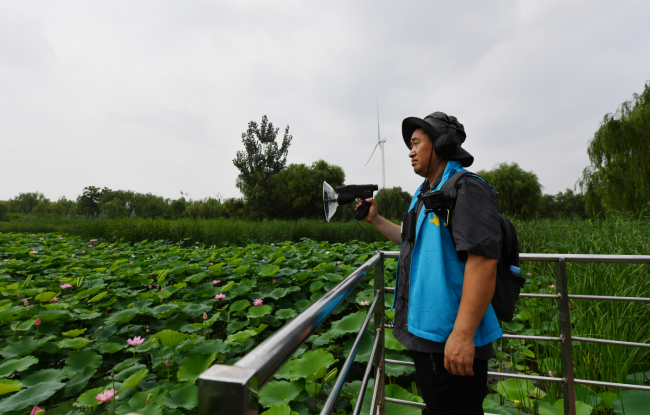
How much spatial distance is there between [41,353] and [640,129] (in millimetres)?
13061

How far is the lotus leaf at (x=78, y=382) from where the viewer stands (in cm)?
169

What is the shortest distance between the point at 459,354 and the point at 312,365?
94cm

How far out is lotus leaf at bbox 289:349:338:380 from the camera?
1563 millimetres

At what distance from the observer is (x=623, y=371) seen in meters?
1.83

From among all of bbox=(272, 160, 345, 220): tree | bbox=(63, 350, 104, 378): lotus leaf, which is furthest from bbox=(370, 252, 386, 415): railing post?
bbox=(272, 160, 345, 220): tree

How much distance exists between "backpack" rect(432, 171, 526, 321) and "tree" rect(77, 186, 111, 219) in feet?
251

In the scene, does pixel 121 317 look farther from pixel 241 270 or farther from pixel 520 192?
pixel 520 192

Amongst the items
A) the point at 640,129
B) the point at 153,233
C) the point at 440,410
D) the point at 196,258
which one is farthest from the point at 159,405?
the point at 640,129

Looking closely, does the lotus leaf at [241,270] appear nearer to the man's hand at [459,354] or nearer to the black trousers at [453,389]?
the black trousers at [453,389]

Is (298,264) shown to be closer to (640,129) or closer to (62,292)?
(62,292)

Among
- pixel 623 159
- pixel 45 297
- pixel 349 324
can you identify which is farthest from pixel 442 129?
pixel 623 159

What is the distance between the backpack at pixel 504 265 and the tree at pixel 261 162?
27484mm

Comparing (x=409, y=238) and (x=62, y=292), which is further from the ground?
(x=409, y=238)

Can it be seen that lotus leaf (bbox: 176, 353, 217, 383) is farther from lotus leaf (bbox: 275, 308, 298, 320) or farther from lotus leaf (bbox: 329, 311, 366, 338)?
lotus leaf (bbox: 275, 308, 298, 320)
